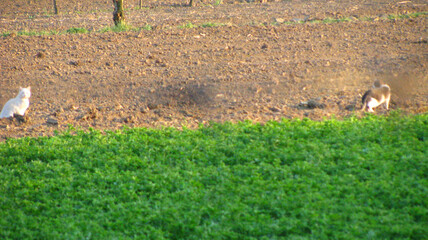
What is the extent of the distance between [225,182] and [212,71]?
4234mm

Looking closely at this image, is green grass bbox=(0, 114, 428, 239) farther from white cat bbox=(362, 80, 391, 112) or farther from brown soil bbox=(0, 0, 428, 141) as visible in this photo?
brown soil bbox=(0, 0, 428, 141)

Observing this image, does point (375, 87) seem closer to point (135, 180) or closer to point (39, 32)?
point (135, 180)

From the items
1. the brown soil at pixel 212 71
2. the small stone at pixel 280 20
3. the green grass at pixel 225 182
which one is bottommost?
the green grass at pixel 225 182

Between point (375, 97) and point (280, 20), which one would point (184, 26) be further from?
point (375, 97)

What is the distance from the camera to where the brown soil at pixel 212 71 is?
25.5 feet

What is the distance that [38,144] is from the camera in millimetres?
6809

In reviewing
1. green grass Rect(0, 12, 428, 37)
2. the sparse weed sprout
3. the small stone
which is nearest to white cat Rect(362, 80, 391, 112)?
green grass Rect(0, 12, 428, 37)

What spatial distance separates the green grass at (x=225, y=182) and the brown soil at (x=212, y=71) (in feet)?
2.44

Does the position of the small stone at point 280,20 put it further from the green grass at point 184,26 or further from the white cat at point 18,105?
the white cat at point 18,105

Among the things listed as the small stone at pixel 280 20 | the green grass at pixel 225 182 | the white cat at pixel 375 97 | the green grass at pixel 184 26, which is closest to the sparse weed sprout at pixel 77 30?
the green grass at pixel 184 26

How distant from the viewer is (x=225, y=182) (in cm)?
541

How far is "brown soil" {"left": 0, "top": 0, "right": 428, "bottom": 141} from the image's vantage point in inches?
306

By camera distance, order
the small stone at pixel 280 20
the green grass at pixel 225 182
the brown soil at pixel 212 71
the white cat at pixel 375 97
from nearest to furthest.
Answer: the green grass at pixel 225 182 < the white cat at pixel 375 97 < the brown soil at pixel 212 71 < the small stone at pixel 280 20

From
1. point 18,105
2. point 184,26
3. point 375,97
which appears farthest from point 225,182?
point 184,26
